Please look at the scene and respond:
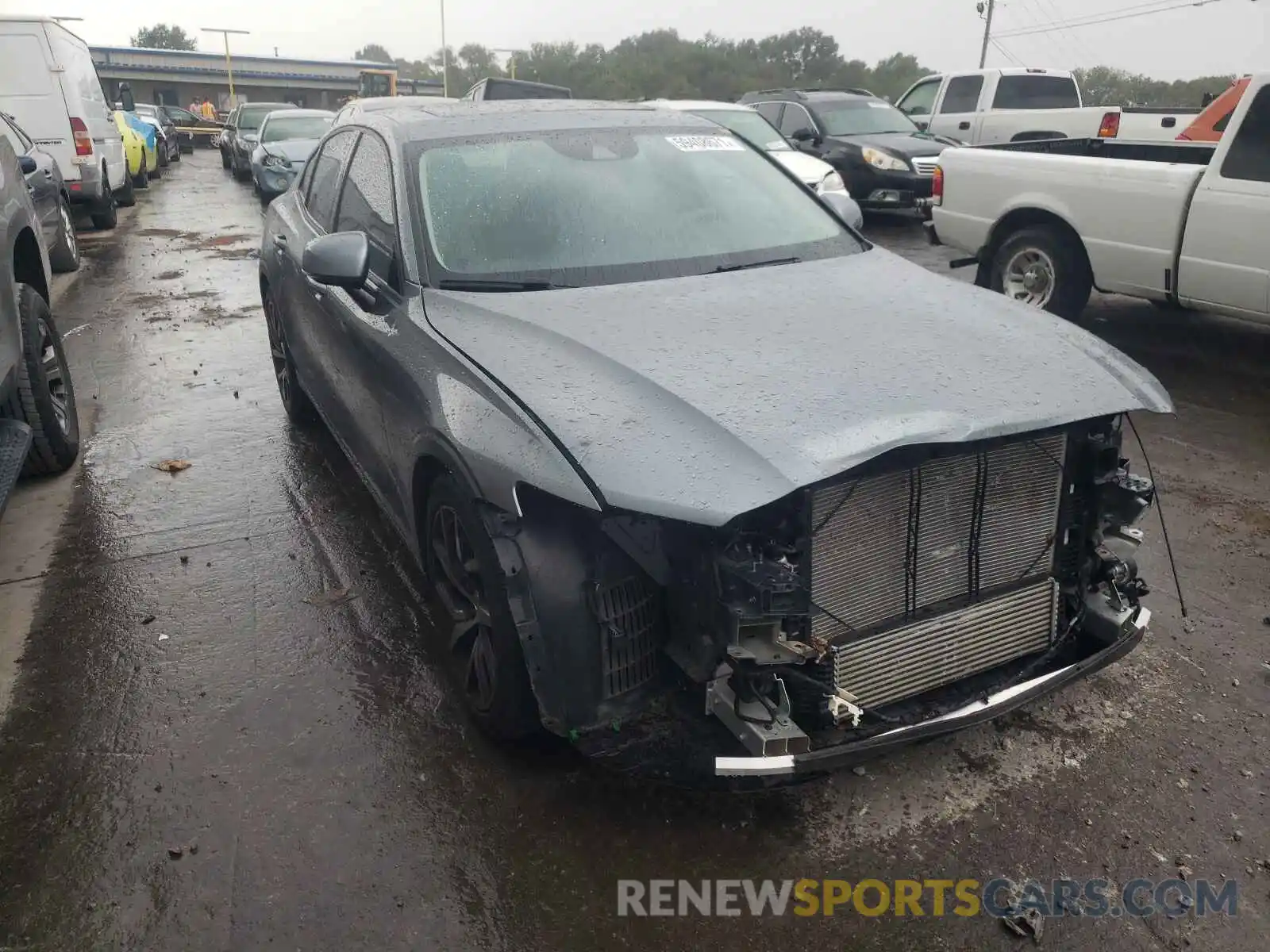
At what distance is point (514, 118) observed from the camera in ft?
13.2

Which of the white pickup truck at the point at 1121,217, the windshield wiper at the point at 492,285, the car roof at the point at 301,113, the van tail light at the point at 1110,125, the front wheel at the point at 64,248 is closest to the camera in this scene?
the windshield wiper at the point at 492,285

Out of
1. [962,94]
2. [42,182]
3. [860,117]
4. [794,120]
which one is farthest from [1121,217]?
[962,94]

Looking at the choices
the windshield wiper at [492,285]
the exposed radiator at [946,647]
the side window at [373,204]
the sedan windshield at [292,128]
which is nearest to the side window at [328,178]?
the side window at [373,204]

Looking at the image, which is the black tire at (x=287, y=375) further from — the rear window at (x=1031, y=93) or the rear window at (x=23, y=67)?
the rear window at (x=1031, y=93)

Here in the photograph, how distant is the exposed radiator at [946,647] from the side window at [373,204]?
2.05 meters

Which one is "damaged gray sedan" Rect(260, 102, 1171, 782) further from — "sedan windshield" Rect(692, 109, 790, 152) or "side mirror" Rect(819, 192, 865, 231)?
"sedan windshield" Rect(692, 109, 790, 152)

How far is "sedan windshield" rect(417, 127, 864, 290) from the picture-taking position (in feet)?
11.4

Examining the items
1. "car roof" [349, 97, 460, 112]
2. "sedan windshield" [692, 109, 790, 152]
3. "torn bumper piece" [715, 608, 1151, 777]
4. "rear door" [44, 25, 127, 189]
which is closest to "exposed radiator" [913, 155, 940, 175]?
"sedan windshield" [692, 109, 790, 152]

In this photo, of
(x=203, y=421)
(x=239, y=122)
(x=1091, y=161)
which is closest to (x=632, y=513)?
(x=203, y=421)

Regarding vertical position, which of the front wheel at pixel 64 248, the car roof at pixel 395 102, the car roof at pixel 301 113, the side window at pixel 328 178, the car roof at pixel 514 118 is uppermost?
the car roof at pixel 395 102

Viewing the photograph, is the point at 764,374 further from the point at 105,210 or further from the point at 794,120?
the point at 105,210

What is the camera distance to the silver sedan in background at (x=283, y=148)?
44.3 feet

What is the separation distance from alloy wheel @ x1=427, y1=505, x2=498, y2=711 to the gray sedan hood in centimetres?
54

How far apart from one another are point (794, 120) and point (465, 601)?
12535 mm
